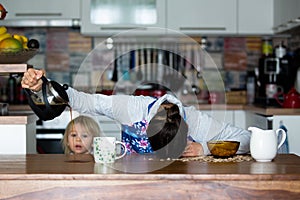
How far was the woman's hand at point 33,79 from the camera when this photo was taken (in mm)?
1979

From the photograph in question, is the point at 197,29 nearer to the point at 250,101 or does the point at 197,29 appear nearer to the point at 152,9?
the point at 152,9

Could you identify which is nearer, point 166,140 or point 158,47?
point 166,140

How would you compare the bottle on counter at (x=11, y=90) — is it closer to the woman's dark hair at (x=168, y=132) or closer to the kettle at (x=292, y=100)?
the kettle at (x=292, y=100)

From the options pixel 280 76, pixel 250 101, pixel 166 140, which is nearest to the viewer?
pixel 166 140

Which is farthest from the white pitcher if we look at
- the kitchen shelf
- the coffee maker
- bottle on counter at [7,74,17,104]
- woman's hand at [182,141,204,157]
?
bottle on counter at [7,74,17,104]

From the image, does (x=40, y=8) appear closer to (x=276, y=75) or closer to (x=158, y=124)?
(x=276, y=75)

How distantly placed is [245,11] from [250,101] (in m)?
0.73

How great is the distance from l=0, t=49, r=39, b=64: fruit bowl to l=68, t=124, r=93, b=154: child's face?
68 centimetres

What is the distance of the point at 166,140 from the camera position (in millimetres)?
2072

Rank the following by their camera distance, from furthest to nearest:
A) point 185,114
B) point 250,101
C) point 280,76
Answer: point 250,101 → point 280,76 → point 185,114

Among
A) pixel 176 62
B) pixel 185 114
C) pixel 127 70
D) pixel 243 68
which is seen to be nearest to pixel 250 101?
pixel 243 68

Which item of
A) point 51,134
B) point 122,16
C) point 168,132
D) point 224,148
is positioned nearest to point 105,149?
point 168,132

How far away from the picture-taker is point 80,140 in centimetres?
329

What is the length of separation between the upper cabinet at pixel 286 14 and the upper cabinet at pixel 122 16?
0.84 meters
